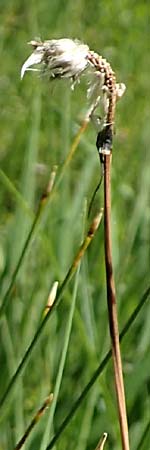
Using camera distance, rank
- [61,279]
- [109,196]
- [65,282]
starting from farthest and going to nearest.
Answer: [61,279], [65,282], [109,196]

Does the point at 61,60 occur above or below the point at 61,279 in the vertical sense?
above

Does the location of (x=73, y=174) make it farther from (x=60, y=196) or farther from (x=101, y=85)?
(x=101, y=85)

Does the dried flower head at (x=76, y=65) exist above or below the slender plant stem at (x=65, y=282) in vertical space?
above

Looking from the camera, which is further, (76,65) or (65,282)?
(65,282)

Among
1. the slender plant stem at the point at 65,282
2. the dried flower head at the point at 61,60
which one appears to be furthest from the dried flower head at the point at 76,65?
the slender plant stem at the point at 65,282

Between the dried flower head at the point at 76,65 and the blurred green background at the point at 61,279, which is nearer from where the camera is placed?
the dried flower head at the point at 76,65

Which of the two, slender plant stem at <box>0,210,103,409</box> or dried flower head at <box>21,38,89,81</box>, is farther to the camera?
slender plant stem at <box>0,210,103,409</box>

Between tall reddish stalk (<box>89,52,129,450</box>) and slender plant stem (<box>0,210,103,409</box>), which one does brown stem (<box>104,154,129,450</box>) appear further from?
slender plant stem (<box>0,210,103,409</box>)

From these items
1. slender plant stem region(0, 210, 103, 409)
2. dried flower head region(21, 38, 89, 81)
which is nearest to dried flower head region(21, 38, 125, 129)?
dried flower head region(21, 38, 89, 81)

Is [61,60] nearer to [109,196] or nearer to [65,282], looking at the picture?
[109,196]

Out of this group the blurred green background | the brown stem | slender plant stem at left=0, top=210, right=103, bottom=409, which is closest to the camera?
the brown stem

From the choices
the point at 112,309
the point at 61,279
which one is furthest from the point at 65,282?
the point at 61,279

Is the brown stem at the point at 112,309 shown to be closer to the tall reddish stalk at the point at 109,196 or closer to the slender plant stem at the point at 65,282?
the tall reddish stalk at the point at 109,196

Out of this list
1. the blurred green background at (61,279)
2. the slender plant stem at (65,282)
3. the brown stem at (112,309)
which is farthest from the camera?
the blurred green background at (61,279)
